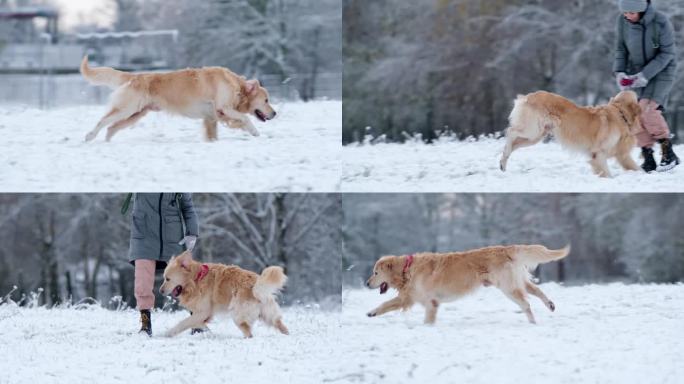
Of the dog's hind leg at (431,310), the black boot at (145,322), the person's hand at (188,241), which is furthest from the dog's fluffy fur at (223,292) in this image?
the dog's hind leg at (431,310)

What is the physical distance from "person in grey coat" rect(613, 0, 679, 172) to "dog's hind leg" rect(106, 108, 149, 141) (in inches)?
155

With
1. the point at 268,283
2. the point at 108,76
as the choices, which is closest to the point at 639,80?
the point at 268,283

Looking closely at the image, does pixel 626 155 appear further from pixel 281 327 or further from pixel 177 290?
pixel 177 290

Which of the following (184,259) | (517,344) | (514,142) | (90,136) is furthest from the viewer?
(90,136)

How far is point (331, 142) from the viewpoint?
862 cm

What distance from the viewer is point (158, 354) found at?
628 cm

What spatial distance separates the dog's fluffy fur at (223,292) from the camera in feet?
22.2

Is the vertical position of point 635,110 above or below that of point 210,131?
above

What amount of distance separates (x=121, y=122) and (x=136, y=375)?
8.76ft

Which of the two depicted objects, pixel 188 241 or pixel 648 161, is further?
pixel 648 161

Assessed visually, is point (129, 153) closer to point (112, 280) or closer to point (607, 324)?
point (607, 324)

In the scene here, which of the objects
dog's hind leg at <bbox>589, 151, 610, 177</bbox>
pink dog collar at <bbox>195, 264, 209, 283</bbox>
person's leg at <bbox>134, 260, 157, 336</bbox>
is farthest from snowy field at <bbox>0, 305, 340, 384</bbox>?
dog's hind leg at <bbox>589, 151, 610, 177</bbox>

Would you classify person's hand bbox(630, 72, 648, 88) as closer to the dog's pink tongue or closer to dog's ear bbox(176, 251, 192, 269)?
dog's ear bbox(176, 251, 192, 269)

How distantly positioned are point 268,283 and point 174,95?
2.07m
